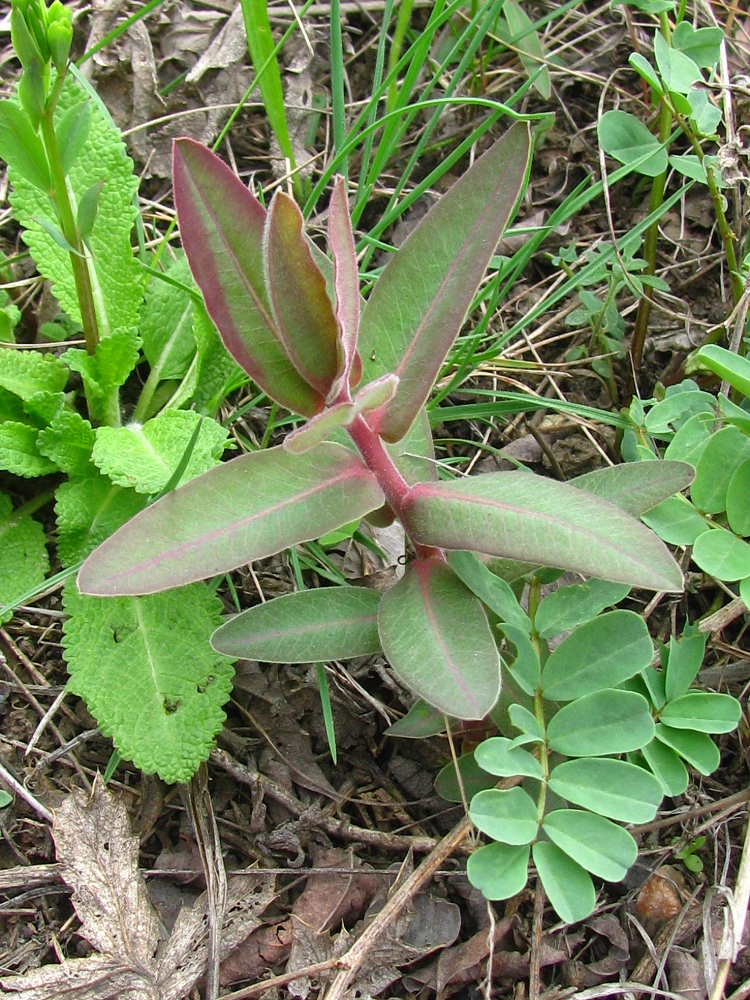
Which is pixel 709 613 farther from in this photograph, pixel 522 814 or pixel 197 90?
pixel 197 90

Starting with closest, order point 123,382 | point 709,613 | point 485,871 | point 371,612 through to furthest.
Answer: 1. point 485,871
2. point 371,612
3. point 709,613
4. point 123,382

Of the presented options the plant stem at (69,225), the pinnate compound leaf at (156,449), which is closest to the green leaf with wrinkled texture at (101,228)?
the plant stem at (69,225)

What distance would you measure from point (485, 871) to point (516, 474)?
0.62m

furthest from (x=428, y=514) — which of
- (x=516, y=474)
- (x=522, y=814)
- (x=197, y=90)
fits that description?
(x=197, y=90)

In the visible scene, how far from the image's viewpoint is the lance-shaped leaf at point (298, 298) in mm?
1352

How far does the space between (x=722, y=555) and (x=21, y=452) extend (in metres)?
1.45

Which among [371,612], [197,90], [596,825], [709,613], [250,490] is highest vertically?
[197,90]

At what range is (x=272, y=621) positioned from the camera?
1624 mm

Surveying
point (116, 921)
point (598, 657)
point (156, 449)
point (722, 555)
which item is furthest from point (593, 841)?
point (156, 449)

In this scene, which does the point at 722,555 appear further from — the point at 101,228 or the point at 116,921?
the point at 101,228

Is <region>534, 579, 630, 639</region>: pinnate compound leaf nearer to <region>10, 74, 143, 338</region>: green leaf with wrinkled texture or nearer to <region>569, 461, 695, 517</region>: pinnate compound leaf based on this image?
<region>569, 461, 695, 517</region>: pinnate compound leaf

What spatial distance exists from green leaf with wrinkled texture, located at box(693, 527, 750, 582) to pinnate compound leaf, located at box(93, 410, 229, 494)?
0.95 m

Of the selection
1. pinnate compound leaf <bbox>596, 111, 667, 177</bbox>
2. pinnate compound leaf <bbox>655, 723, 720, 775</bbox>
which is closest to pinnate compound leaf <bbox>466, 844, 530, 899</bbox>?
pinnate compound leaf <bbox>655, 723, 720, 775</bbox>

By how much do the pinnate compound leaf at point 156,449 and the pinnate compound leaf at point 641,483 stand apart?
0.76m
